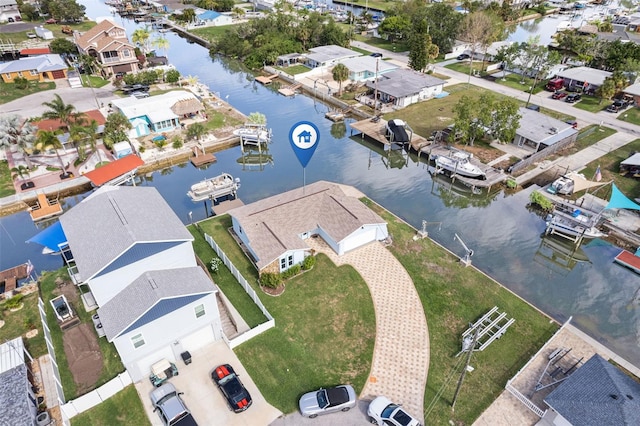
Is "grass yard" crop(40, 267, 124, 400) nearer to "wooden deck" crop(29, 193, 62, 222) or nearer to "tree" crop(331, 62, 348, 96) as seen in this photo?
"wooden deck" crop(29, 193, 62, 222)

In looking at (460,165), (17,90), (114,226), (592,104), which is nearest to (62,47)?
(17,90)

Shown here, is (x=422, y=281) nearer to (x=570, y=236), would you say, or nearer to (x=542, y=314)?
(x=542, y=314)

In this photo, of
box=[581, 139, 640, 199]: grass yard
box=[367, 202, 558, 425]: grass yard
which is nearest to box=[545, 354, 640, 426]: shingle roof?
box=[367, 202, 558, 425]: grass yard

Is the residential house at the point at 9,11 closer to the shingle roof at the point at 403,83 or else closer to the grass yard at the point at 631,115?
the shingle roof at the point at 403,83

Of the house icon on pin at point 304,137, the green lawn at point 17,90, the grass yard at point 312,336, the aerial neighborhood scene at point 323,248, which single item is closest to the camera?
the aerial neighborhood scene at point 323,248

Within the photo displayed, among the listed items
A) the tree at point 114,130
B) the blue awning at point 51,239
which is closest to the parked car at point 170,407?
the blue awning at point 51,239

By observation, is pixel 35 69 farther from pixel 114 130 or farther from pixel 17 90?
pixel 114 130
